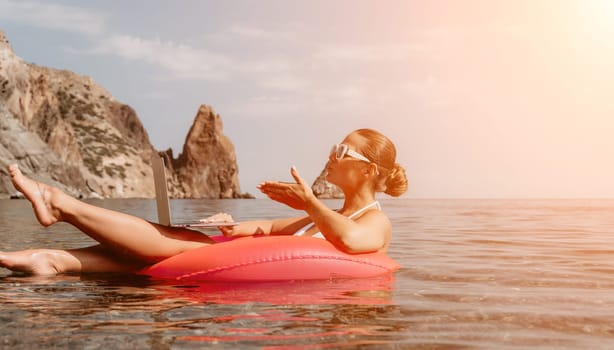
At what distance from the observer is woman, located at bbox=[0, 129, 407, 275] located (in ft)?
16.4

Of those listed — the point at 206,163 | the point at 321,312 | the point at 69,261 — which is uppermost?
the point at 206,163

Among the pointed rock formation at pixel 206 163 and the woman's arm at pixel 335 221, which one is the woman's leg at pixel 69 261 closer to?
the woman's arm at pixel 335 221

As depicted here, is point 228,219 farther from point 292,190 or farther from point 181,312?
point 181,312

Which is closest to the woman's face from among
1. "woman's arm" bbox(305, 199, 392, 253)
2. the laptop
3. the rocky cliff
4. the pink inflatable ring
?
"woman's arm" bbox(305, 199, 392, 253)

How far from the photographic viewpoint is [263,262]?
5.31m

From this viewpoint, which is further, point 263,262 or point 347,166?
point 347,166

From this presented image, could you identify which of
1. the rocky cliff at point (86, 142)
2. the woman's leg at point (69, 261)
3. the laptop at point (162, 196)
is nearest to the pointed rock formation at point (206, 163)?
the rocky cliff at point (86, 142)

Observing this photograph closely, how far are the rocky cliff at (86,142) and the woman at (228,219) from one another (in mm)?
53304

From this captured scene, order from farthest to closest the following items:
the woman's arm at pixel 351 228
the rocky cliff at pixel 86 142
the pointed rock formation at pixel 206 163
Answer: the pointed rock formation at pixel 206 163
the rocky cliff at pixel 86 142
the woman's arm at pixel 351 228

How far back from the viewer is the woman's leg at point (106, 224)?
16.1 feet

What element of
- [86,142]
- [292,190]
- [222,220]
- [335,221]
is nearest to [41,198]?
[222,220]

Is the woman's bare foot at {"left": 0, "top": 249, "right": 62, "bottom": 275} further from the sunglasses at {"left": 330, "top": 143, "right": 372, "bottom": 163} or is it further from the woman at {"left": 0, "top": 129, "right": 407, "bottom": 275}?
the sunglasses at {"left": 330, "top": 143, "right": 372, "bottom": 163}

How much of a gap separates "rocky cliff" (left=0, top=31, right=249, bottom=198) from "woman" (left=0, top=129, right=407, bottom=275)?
53304 millimetres

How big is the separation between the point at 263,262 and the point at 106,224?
4.12 feet
